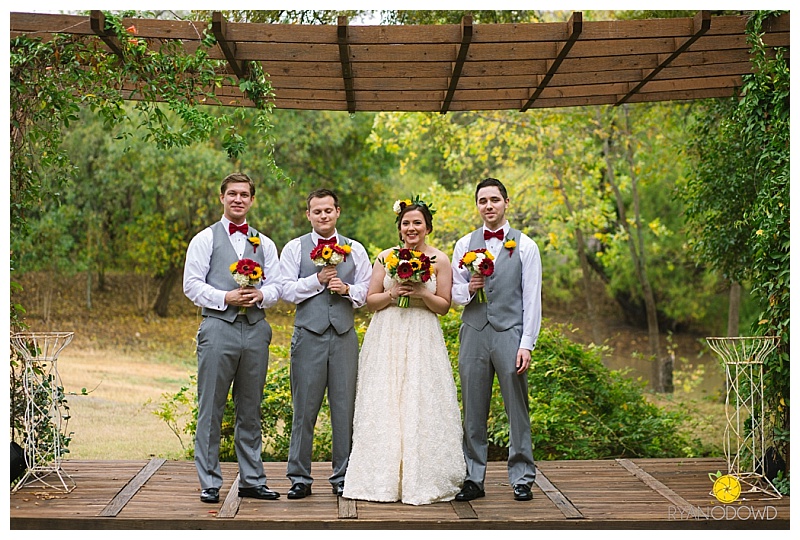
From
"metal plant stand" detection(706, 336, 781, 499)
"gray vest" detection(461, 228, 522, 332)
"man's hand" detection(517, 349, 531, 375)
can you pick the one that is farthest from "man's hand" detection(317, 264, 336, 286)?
"metal plant stand" detection(706, 336, 781, 499)

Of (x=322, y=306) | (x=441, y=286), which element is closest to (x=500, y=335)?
(x=441, y=286)

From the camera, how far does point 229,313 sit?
15.7 feet

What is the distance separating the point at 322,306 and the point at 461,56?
1.62 meters

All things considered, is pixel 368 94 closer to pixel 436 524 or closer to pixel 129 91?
pixel 129 91

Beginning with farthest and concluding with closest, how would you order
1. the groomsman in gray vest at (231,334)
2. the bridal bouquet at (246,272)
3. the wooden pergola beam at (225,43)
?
the groomsman in gray vest at (231,334), the bridal bouquet at (246,272), the wooden pergola beam at (225,43)

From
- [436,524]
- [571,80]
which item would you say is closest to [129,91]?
[571,80]

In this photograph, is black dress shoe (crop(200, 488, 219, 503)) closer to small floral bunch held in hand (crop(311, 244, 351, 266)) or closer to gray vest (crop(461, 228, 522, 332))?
small floral bunch held in hand (crop(311, 244, 351, 266))

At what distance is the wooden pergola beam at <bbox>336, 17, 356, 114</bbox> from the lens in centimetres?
465

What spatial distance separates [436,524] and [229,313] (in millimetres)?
1580

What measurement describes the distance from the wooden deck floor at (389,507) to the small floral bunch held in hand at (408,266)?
1.25 m

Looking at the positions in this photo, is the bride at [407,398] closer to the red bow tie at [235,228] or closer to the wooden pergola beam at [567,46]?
the red bow tie at [235,228]

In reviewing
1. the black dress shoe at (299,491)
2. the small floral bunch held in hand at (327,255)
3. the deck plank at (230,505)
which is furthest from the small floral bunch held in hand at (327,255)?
the deck plank at (230,505)

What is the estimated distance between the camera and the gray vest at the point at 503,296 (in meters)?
4.97

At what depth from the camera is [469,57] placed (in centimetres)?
532
